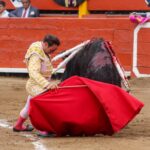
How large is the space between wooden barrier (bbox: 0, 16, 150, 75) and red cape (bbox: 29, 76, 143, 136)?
4.34 metres

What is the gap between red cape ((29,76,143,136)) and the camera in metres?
6.31

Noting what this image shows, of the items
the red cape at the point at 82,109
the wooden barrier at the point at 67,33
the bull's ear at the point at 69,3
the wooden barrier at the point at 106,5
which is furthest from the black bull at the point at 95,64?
the bull's ear at the point at 69,3

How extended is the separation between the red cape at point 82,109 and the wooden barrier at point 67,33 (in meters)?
4.34

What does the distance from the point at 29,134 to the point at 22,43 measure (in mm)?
4914

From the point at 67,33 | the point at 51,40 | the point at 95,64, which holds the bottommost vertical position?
the point at 67,33

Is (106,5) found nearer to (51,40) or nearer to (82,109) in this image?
(51,40)

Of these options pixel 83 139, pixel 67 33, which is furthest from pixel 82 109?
pixel 67 33

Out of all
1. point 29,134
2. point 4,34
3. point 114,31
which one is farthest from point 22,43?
point 29,134

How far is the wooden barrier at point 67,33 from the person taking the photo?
10789 millimetres

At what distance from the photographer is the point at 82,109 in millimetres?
6363

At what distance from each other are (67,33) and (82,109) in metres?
4.92

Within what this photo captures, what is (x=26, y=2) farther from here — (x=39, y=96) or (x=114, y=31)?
(x=39, y=96)

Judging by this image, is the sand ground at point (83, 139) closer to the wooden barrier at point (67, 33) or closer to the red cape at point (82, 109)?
the red cape at point (82, 109)

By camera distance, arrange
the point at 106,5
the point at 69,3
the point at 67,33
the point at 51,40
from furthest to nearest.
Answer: the point at 69,3, the point at 106,5, the point at 67,33, the point at 51,40
